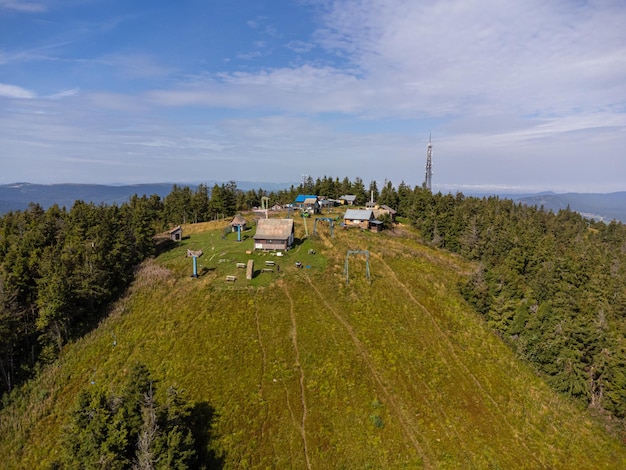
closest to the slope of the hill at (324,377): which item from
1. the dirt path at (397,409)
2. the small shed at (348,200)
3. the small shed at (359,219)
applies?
the dirt path at (397,409)

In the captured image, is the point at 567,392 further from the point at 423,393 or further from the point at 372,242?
the point at 372,242

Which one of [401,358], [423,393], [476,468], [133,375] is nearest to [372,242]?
[401,358]

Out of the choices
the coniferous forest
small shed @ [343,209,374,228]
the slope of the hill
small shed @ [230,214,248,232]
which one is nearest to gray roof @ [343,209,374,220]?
small shed @ [343,209,374,228]

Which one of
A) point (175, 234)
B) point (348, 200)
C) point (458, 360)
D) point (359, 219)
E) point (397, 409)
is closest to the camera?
point (397, 409)

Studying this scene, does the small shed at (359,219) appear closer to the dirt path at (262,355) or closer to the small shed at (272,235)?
the small shed at (272,235)

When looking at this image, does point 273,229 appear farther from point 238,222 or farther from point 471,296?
point 471,296

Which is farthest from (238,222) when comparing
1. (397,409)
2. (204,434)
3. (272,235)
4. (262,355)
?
(397,409)

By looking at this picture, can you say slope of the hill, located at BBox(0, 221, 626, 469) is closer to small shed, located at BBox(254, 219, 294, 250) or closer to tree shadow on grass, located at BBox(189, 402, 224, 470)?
tree shadow on grass, located at BBox(189, 402, 224, 470)
